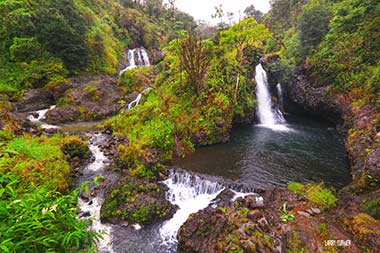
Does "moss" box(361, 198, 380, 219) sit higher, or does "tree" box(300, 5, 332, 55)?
"tree" box(300, 5, 332, 55)

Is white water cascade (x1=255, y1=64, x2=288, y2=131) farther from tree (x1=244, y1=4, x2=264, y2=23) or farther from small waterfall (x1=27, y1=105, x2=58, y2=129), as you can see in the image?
tree (x1=244, y1=4, x2=264, y2=23)

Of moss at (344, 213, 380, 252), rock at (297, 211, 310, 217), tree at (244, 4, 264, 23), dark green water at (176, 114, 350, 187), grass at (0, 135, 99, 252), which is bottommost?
dark green water at (176, 114, 350, 187)

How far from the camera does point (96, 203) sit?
9734 millimetres

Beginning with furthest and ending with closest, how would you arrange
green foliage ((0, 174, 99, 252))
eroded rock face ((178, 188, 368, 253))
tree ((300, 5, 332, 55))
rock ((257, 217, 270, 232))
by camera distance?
tree ((300, 5, 332, 55)) → rock ((257, 217, 270, 232)) → eroded rock face ((178, 188, 368, 253)) → green foliage ((0, 174, 99, 252))

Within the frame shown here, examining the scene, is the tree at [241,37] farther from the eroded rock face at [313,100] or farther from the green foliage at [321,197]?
the green foliage at [321,197]

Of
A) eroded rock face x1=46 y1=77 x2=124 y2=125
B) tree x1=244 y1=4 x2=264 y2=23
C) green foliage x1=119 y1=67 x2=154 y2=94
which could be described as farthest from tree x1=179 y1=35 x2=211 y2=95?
tree x1=244 y1=4 x2=264 y2=23

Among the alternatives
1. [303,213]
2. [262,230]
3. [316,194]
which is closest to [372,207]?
[316,194]

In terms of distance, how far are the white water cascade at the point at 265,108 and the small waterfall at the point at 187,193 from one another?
11.6m

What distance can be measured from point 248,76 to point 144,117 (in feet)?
33.6

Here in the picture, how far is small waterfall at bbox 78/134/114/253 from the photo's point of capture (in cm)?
794

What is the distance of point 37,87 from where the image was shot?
74.0 feet

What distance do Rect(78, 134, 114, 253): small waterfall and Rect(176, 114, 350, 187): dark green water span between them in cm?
439

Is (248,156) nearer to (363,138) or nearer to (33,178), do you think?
(363,138)

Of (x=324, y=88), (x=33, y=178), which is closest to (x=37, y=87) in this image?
(x=33, y=178)
